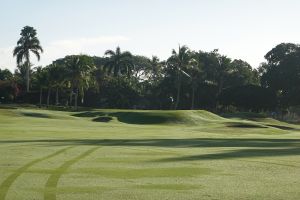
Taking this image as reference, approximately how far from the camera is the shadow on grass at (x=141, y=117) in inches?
2552

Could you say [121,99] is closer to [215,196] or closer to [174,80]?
[174,80]

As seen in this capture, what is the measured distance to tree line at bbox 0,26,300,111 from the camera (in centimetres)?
10981

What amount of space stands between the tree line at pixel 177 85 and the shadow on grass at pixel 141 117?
106 ft

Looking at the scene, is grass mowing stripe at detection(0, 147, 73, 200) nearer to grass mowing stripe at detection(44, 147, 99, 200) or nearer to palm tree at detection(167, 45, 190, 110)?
grass mowing stripe at detection(44, 147, 99, 200)

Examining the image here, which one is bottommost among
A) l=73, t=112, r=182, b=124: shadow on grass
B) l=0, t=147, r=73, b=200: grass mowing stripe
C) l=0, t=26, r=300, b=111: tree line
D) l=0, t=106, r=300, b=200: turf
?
Answer: l=0, t=147, r=73, b=200: grass mowing stripe

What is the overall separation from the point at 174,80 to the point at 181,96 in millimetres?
8102

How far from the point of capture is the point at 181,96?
12644 cm

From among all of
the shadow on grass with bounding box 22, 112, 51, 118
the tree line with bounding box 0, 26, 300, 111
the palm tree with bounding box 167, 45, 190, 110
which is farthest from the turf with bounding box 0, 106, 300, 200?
the palm tree with bounding box 167, 45, 190, 110

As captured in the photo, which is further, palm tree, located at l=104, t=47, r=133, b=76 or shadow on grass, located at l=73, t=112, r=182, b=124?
palm tree, located at l=104, t=47, r=133, b=76

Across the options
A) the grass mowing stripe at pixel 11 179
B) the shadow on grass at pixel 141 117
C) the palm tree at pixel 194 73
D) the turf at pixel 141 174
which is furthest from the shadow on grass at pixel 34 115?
the palm tree at pixel 194 73

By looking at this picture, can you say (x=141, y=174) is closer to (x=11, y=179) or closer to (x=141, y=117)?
(x=11, y=179)

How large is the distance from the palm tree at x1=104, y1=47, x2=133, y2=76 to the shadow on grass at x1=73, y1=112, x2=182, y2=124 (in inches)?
2155

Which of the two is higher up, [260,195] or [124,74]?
[124,74]

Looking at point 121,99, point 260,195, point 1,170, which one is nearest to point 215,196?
point 260,195
